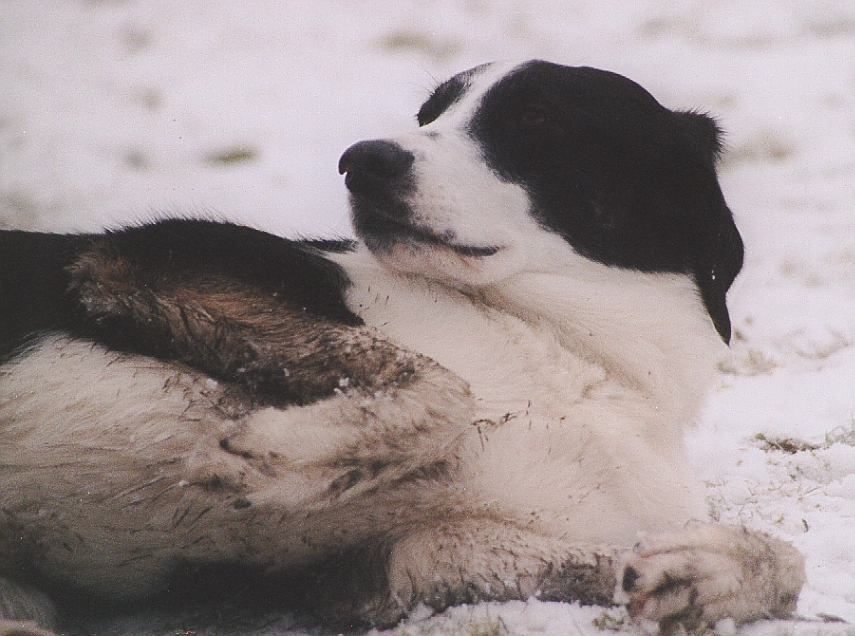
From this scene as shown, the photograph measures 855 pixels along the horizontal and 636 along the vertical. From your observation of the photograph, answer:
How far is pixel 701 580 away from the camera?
1.55 metres

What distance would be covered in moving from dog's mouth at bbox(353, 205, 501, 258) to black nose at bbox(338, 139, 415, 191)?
0.09 metres

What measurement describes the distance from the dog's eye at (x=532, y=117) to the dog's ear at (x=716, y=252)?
0.49 meters

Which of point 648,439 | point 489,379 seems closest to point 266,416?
point 489,379

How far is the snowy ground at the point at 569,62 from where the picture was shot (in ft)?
9.02

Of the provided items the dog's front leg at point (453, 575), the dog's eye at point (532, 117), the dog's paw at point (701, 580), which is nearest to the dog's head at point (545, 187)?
the dog's eye at point (532, 117)

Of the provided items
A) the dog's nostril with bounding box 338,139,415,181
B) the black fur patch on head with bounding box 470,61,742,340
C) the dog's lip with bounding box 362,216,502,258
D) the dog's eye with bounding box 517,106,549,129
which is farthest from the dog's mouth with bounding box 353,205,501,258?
the dog's eye with bounding box 517,106,549,129

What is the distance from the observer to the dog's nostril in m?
2.06

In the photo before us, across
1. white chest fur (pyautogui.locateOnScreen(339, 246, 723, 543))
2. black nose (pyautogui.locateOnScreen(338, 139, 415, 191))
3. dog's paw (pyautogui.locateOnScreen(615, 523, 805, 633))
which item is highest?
black nose (pyautogui.locateOnScreen(338, 139, 415, 191))

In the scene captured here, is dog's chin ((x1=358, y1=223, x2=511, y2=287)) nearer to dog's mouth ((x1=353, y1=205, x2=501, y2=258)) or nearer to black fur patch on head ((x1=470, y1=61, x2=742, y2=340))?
dog's mouth ((x1=353, y1=205, x2=501, y2=258))

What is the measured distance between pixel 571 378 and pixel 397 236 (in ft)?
1.94

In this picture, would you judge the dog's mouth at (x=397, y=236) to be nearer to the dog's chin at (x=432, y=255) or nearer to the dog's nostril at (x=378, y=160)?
the dog's chin at (x=432, y=255)

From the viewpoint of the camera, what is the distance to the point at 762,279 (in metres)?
2.96

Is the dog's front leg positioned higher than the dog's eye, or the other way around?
the dog's eye

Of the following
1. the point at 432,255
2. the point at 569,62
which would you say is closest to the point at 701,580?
the point at 432,255
